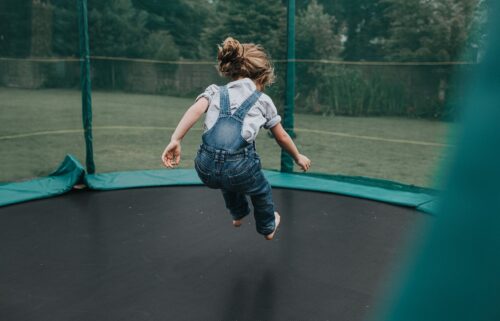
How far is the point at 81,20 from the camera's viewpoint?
3598 millimetres

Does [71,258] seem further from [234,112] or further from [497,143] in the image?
[497,143]

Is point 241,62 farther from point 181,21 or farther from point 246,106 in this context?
point 181,21

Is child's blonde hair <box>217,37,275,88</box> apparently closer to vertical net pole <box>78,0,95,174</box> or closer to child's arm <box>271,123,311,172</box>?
child's arm <box>271,123,311,172</box>

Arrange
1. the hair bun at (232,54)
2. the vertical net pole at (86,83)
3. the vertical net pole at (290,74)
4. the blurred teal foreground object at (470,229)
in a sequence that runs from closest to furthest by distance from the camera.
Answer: the blurred teal foreground object at (470,229)
the hair bun at (232,54)
the vertical net pole at (86,83)
the vertical net pole at (290,74)

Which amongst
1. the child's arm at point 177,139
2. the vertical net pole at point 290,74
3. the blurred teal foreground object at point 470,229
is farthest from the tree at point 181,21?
the blurred teal foreground object at point 470,229

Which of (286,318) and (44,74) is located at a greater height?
(44,74)

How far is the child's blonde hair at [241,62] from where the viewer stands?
2.00 m

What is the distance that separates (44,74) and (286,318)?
2.99 metres

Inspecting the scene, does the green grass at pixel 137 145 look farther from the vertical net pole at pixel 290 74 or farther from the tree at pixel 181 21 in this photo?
the tree at pixel 181 21

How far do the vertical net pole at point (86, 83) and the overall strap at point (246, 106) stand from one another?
7.17ft

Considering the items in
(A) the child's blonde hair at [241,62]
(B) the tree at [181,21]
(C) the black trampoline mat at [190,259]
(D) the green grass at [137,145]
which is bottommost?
(C) the black trampoline mat at [190,259]

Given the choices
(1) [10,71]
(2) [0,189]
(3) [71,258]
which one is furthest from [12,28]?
(3) [71,258]

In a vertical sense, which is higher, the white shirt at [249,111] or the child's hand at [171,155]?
the white shirt at [249,111]

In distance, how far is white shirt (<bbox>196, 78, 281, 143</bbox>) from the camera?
75.2 inches
